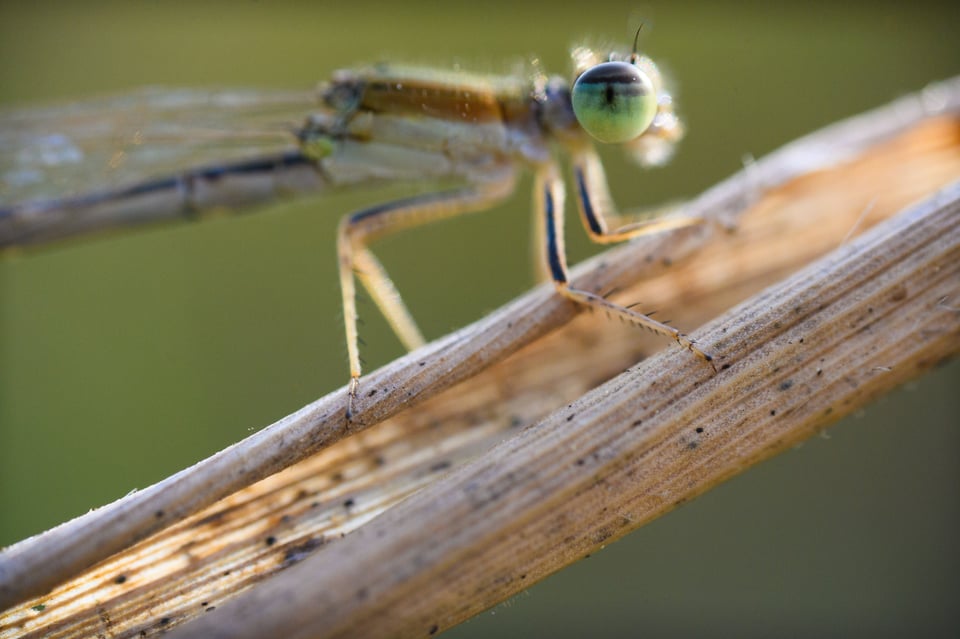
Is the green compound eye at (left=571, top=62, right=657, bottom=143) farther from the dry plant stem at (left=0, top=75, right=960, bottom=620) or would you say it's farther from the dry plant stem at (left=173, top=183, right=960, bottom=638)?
the dry plant stem at (left=173, top=183, right=960, bottom=638)

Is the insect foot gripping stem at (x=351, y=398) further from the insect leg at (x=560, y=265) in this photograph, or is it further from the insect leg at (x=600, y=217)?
the insect leg at (x=600, y=217)

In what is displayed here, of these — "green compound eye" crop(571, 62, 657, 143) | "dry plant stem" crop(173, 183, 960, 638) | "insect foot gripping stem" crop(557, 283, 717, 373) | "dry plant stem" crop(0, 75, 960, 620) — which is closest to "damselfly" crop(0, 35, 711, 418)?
"green compound eye" crop(571, 62, 657, 143)

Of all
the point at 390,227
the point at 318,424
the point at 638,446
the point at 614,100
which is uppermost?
the point at 390,227

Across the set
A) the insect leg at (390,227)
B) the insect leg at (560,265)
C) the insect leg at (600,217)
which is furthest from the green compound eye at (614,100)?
the insect leg at (390,227)

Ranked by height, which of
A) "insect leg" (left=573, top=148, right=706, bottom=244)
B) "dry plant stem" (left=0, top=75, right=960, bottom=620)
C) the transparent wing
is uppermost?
the transparent wing

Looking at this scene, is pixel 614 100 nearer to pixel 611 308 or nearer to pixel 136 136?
pixel 611 308

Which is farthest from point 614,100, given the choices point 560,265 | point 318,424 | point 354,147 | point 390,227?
point 318,424

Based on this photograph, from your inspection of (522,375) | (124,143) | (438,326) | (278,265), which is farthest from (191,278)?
(522,375)
